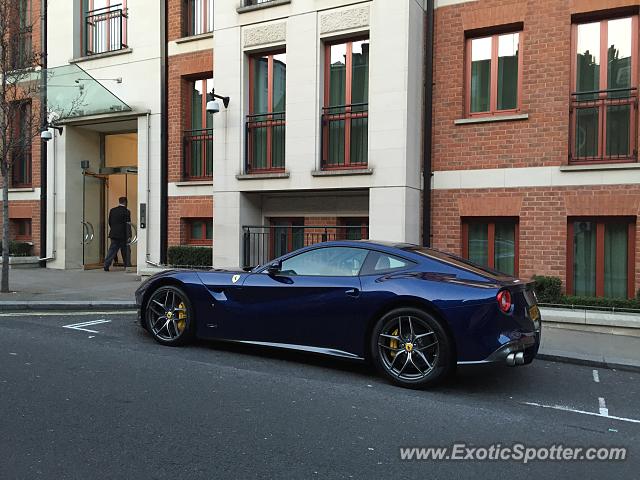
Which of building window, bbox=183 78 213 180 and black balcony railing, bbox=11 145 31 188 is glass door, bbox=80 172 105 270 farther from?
building window, bbox=183 78 213 180

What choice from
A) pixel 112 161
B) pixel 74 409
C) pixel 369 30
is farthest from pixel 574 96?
pixel 112 161

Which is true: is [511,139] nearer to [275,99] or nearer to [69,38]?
[275,99]

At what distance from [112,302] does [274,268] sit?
472 centimetres

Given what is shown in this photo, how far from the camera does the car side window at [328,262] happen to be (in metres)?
5.79

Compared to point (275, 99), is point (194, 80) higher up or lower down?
higher up

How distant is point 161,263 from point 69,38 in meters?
6.71

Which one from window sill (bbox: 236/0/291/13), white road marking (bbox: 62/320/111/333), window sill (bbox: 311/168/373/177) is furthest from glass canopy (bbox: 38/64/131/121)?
white road marking (bbox: 62/320/111/333)

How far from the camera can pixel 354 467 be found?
3.48 metres

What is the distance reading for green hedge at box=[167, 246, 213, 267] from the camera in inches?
486

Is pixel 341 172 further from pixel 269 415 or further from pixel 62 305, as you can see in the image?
pixel 269 415

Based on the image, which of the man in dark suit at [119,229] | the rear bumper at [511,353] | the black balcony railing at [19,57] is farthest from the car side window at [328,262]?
the man in dark suit at [119,229]

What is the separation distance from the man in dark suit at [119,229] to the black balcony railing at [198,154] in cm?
245

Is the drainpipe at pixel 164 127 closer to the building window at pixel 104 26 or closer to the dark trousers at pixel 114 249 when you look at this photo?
the building window at pixel 104 26

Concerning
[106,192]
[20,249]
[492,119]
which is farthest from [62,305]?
[492,119]
